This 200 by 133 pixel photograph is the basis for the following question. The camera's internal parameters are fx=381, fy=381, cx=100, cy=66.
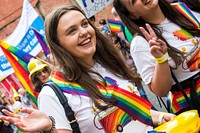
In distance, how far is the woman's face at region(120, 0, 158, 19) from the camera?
2.57m

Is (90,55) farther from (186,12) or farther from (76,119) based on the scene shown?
(186,12)

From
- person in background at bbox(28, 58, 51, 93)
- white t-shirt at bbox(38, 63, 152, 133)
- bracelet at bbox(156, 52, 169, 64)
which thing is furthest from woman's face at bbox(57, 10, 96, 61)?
person in background at bbox(28, 58, 51, 93)

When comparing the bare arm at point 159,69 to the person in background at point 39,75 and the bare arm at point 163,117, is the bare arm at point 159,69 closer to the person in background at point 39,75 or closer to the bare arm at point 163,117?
the bare arm at point 163,117

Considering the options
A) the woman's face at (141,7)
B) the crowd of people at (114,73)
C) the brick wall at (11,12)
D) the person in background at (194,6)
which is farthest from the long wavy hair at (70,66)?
the brick wall at (11,12)

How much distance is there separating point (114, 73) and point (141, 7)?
49 cm

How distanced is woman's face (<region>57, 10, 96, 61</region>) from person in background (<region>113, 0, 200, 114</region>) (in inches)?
14.4

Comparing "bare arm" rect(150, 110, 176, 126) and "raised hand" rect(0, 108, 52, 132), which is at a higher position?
"raised hand" rect(0, 108, 52, 132)

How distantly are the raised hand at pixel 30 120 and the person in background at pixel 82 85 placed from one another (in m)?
0.01

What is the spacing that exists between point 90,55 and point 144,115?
0.49m

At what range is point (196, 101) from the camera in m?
2.37

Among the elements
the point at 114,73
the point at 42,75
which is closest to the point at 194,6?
the point at 114,73

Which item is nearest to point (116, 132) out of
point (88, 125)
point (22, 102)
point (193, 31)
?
point (88, 125)

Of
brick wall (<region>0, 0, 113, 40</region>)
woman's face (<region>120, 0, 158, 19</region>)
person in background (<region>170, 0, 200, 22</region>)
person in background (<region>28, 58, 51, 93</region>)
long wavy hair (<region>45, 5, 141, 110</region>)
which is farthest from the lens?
brick wall (<region>0, 0, 113, 40</region>)

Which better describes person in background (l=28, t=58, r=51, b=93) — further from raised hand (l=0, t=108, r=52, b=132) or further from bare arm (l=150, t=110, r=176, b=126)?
raised hand (l=0, t=108, r=52, b=132)
